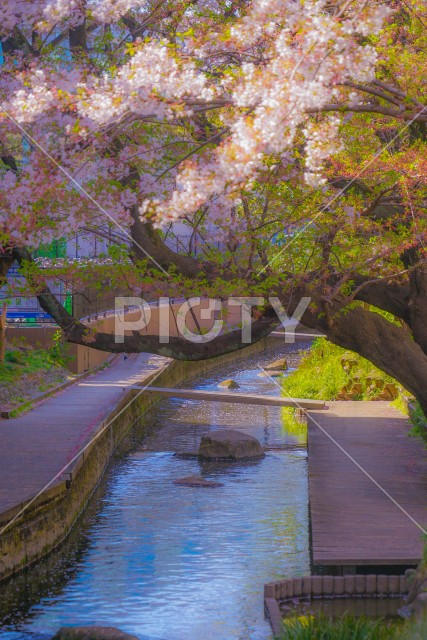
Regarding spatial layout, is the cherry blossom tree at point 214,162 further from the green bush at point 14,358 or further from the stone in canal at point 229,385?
the stone in canal at point 229,385

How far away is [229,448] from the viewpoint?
21.6m

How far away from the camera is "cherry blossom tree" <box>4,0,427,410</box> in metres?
9.03

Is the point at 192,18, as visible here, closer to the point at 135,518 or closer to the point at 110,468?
the point at 135,518

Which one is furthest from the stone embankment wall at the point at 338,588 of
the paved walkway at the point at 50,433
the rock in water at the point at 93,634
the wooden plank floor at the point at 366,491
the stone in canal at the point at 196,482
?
the stone in canal at the point at 196,482

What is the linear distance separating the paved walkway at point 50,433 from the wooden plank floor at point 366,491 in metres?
3.86

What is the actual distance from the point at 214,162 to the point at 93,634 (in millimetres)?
4880

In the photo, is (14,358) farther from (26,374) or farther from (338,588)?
(338,588)

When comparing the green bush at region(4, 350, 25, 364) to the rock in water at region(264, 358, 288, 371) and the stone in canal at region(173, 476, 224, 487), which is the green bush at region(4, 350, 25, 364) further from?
the rock in water at region(264, 358, 288, 371)

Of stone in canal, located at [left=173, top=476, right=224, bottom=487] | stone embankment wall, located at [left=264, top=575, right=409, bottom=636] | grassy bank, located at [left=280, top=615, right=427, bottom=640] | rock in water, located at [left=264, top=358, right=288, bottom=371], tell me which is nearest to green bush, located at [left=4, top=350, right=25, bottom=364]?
stone in canal, located at [left=173, top=476, right=224, bottom=487]

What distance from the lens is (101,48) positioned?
14.7 meters

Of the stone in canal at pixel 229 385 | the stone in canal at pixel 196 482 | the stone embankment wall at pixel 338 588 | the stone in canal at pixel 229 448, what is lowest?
the stone embankment wall at pixel 338 588

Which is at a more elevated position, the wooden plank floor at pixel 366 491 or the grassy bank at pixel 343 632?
the wooden plank floor at pixel 366 491

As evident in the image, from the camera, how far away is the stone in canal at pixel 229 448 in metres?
21.7

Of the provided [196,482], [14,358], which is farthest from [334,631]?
[14,358]
